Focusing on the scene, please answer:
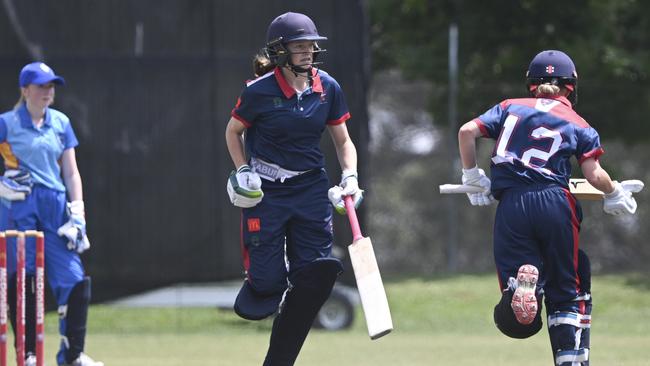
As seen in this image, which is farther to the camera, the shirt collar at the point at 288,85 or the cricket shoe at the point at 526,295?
the shirt collar at the point at 288,85

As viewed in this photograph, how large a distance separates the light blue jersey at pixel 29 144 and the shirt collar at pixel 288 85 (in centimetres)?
182

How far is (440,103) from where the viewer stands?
1466 centimetres

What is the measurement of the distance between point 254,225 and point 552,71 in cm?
153

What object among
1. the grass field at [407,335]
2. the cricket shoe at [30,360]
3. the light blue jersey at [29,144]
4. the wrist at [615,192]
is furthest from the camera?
the grass field at [407,335]

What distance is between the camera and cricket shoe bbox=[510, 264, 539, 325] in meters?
5.97

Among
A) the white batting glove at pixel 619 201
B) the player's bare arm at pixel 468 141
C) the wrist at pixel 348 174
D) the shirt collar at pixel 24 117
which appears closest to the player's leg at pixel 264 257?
the wrist at pixel 348 174

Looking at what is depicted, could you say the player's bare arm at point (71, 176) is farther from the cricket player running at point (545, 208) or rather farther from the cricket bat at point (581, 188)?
the cricket player running at point (545, 208)

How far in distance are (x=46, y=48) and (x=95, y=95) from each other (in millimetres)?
544

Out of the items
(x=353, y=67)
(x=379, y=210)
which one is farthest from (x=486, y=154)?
→ (x=353, y=67)

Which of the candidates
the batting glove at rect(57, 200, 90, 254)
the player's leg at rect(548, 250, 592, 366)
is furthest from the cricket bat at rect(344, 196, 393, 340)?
the batting glove at rect(57, 200, 90, 254)

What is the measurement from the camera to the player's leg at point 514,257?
613 centimetres

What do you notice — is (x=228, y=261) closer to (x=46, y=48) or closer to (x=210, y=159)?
(x=210, y=159)

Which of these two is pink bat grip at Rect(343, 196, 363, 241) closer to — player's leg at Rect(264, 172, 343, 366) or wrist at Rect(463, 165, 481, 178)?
player's leg at Rect(264, 172, 343, 366)

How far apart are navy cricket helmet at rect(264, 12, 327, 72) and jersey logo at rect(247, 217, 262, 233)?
702 mm
